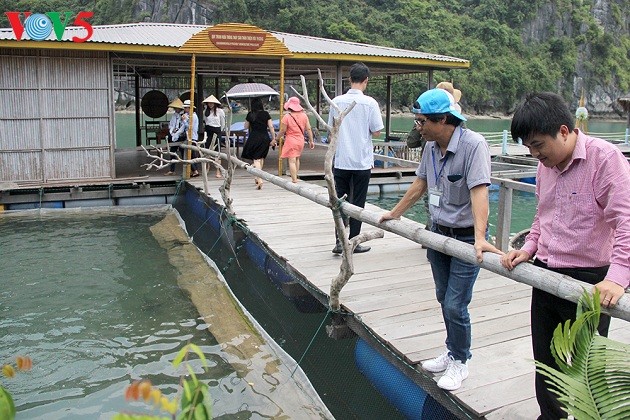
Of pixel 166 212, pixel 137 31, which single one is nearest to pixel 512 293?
pixel 166 212

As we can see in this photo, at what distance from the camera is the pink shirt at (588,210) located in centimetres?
214

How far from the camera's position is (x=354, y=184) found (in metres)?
5.56

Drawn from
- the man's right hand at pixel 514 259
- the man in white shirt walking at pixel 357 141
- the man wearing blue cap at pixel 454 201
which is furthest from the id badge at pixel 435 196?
the man in white shirt walking at pixel 357 141

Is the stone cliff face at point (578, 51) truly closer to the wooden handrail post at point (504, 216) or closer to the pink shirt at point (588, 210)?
the wooden handrail post at point (504, 216)

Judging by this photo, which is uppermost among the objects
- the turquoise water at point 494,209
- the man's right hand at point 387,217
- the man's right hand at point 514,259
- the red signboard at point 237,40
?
the red signboard at point 237,40

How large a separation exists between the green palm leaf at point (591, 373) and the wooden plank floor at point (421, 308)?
159 mm

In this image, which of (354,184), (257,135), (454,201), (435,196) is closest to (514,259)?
(454,201)

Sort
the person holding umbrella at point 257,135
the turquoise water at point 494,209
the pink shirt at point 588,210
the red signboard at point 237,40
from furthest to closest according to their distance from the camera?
the turquoise water at point 494,209
the red signboard at point 237,40
the person holding umbrella at point 257,135
the pink shirt at point 588,210

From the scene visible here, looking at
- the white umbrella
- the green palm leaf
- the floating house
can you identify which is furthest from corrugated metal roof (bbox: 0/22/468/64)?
the green palm leaf

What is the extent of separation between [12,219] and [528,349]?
27.9 feet

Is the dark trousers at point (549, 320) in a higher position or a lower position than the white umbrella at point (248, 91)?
lower

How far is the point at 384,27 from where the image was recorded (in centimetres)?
5334

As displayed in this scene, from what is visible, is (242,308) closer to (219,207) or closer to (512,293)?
(219,207)

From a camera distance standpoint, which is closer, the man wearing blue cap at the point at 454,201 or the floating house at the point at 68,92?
the man wearing blue cap at the point at 454,201
